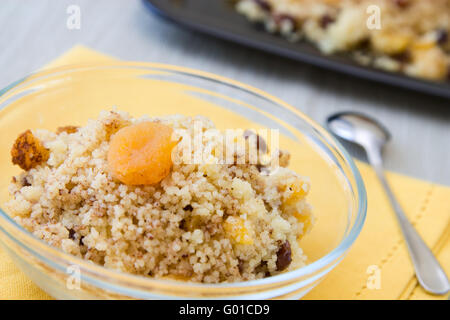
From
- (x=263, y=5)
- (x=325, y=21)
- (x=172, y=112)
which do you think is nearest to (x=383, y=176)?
(x=172, y=112)

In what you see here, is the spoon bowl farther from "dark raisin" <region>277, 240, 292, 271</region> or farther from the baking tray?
"dark raisin" <region>277, 240, 292, 271</region>

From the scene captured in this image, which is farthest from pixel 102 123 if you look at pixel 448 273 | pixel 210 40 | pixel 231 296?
pixel 210 40

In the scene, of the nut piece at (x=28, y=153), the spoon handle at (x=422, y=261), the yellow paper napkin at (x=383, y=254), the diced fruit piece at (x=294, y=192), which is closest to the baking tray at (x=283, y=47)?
the yellow paper napkin at (x=383, y=254)

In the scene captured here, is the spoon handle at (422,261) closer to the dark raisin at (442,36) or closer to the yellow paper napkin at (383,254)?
the yellow paper napkin at (383,254)

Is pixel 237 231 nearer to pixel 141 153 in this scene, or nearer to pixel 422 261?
pixel 141 153

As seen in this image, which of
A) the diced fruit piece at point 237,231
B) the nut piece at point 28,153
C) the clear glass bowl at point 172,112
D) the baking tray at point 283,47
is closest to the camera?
the clear glass bowl at point 172,112

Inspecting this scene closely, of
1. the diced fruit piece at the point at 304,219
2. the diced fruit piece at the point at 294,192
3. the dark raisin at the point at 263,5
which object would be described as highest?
the dark raisin at the point at 263,5

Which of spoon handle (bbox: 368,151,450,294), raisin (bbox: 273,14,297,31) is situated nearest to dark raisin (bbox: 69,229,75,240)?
spoon handle (bbox: 368,151,450,294)
